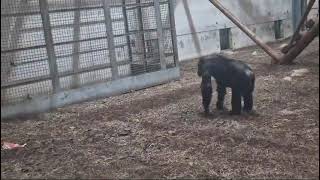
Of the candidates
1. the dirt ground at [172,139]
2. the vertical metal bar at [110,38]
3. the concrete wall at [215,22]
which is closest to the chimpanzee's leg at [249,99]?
the dirt ground at [172,139]

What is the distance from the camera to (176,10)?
10422 millimetres

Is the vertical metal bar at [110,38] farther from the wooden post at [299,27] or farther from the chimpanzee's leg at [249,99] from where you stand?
the wooden post at [299,27]

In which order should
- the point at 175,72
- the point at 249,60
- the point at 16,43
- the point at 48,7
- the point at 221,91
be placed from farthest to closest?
1. the point at 249,60
2. the point at 175,72
3. the point at 48,7
4. the point at 16,43
5. the point at 221,91

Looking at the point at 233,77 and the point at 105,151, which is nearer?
the point at 105,151

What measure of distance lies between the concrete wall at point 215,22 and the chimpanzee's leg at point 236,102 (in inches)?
194

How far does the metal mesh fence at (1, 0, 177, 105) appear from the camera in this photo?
6.65 meters

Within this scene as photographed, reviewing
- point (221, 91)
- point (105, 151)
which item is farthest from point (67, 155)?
point (221, 91)

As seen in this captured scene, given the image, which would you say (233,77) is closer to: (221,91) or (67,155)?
(221,91)

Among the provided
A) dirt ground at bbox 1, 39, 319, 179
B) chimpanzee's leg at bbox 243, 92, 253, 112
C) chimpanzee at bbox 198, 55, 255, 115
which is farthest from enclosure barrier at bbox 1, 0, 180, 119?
chimpanzee's leg at bbox 243, 92, 253, 112

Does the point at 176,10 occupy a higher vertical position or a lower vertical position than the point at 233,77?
higher

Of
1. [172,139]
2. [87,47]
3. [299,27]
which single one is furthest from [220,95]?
[299,27]

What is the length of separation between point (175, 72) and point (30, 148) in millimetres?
4103

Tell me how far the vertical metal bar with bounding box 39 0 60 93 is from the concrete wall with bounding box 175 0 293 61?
408cm

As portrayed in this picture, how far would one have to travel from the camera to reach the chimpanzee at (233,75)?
5.26 metres
